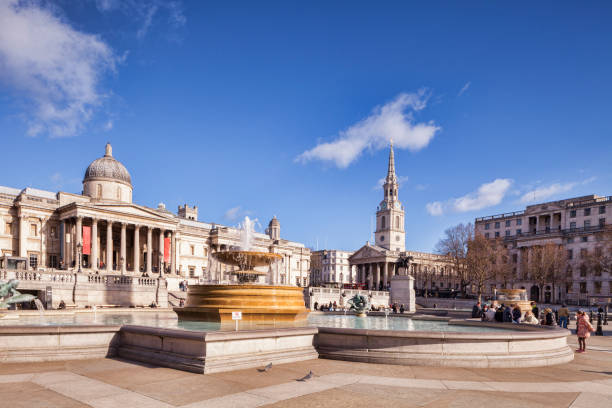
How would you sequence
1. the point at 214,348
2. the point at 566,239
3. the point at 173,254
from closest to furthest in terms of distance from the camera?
the point at 214,348 → the point at 173,254 → the point at 566,239

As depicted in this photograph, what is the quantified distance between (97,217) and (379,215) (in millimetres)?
100474

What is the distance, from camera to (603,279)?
253ft

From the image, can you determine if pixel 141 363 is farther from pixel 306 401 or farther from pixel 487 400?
pixel 487 400

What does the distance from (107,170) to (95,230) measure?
1258cm

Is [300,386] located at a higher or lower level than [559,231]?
lower

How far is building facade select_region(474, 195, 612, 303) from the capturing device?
78438mm

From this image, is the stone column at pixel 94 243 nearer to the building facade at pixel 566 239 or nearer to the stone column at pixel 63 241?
the stone column at pixel 63 241

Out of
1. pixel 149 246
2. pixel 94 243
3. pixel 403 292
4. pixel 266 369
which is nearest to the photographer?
pixel 266 369

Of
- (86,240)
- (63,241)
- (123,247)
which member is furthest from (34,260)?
(123,247)

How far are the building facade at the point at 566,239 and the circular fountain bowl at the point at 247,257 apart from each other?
6818 cm

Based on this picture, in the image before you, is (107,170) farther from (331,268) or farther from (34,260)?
(331,268)

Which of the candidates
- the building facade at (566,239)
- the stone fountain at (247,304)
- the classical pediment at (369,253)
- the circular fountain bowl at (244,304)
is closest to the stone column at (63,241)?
the stone fountain at (247,304)

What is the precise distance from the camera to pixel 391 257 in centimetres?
11569

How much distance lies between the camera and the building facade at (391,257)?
376 feet
